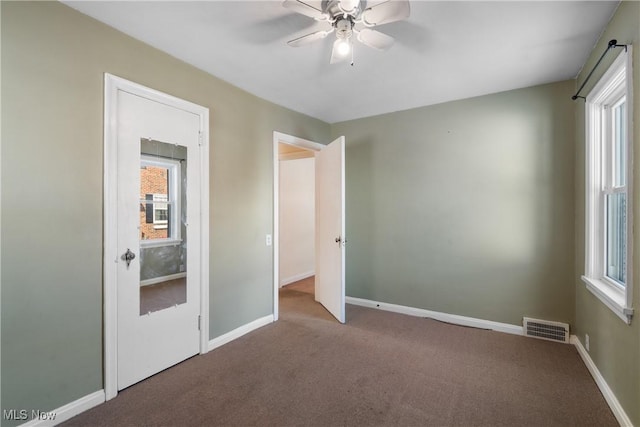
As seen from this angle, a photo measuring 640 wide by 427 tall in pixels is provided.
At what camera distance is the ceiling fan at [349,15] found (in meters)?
1.51

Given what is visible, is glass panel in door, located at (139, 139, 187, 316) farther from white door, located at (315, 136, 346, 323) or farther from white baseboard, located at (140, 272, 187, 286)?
white door, located at (315, 136, 346, 323)

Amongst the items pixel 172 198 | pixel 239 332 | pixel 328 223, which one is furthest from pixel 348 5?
pixel 239 332

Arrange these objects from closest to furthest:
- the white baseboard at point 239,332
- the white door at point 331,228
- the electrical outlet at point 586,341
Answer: the electrical outlet at point 586,341 < the white baseboard at point 239,332 < the white door at point 331,228

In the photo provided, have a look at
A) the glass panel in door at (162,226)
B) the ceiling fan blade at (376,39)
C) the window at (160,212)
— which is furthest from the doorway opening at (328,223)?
the ceiling fan blade at (376,39)

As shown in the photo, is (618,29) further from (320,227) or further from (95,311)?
(95,311)

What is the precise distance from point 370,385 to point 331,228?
1.80 m

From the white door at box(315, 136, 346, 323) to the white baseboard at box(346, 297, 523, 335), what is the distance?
58cm

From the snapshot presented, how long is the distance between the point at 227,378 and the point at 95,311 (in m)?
1.05

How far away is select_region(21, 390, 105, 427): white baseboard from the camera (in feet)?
5.52

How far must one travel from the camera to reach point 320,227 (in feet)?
13.0

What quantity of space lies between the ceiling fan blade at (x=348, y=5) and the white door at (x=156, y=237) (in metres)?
1.61

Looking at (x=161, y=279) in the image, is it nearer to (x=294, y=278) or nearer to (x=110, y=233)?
(x=110, y=233)

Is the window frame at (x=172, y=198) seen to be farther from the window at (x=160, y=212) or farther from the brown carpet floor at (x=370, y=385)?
the brown carpet floor at (x=370, y=385)

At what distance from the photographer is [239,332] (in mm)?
2947
